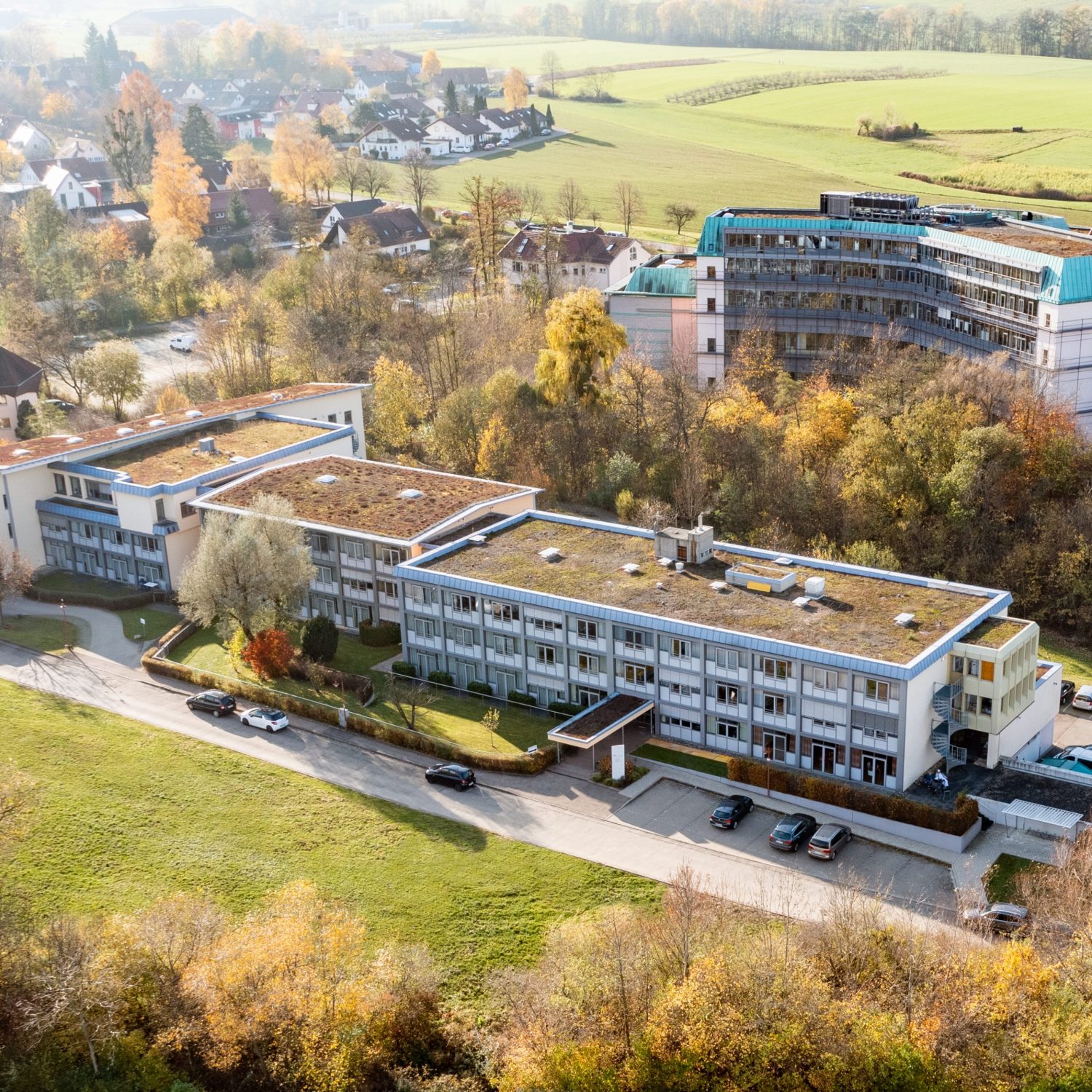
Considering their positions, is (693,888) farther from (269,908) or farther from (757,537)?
(757,537)

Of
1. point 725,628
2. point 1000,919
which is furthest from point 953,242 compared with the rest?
point 1000,919

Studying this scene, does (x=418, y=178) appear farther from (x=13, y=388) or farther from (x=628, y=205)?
(x=13, y=388)

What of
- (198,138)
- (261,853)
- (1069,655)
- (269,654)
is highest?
(198,138)

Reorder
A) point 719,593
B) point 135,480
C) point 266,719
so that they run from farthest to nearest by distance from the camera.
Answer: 1. point 135,480
2. point 266,719
3. point 719,593

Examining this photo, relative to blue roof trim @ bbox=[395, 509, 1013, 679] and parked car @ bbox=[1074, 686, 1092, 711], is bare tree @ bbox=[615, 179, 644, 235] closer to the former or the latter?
blue roof trim @ bbox=[395, 509, 1013, 679]

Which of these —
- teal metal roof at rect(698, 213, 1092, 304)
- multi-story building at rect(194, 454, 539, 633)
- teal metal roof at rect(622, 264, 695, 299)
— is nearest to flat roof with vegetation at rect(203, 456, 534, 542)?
multi-story building at rect(194, 454, 539, 633)

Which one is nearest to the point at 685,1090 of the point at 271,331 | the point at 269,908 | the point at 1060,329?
the point at 269,908
